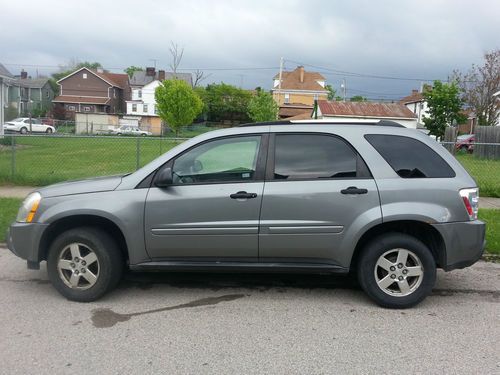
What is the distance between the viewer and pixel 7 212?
8055 mm

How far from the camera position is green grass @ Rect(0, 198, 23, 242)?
7026 millimetres

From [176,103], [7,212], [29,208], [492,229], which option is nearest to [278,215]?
[29,208]

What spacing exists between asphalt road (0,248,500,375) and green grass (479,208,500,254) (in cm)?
119

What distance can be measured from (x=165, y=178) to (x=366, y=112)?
46445 millimetres

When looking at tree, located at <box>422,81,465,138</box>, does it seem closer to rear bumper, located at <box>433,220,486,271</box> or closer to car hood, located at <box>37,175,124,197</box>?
rear bumper, located at <box>433,220,486,271</box>

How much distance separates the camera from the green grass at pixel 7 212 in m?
7.03

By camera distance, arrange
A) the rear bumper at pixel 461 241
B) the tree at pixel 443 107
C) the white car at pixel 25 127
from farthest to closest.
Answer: the white car at pixel 25 127, the tree at pixel 443 107, the rear bumper at pixel 461 241

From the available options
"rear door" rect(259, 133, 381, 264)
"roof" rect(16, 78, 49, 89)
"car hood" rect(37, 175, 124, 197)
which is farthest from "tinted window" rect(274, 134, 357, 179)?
"roof" rect(16, 78, 49, 89)

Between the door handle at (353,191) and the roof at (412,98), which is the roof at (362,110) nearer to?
the roof at (412,98)

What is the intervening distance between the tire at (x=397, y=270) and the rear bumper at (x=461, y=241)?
18cm

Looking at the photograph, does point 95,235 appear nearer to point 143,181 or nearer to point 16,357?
point 143,181

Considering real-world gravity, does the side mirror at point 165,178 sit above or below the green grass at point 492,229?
above

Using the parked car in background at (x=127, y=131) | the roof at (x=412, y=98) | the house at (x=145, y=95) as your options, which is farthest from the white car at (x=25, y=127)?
the roof at (x=412, y=98)

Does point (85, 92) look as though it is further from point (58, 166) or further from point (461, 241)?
point (461, 241)
